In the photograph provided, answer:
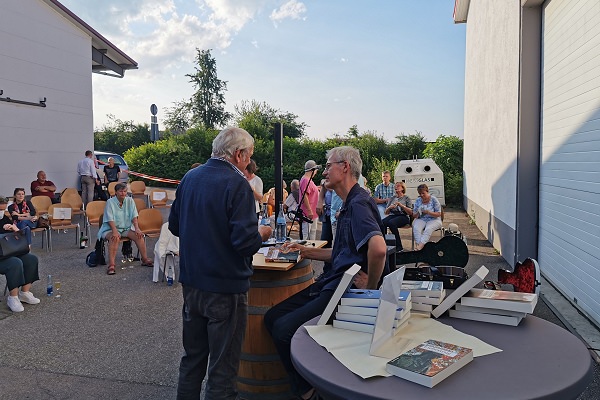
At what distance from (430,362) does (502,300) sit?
70cm

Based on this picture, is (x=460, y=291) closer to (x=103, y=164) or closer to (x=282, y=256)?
(x=282, y=256)

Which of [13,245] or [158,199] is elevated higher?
[158,199]

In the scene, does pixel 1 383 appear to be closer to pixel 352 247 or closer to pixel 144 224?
pixel 352 247

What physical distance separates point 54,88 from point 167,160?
32.6 feet

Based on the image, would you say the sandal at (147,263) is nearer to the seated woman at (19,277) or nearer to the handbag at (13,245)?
the seated woman at (19,277)

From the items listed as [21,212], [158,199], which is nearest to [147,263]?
[21,212]

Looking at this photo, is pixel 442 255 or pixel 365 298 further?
pixel 442 255

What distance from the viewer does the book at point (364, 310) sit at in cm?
216

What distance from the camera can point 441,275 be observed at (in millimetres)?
2744

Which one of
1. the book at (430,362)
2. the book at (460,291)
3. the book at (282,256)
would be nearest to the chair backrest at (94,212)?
the book at (282,256)

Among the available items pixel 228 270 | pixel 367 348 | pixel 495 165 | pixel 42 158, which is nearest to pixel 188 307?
pixel 228 270

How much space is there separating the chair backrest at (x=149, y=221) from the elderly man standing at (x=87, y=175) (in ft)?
24.3

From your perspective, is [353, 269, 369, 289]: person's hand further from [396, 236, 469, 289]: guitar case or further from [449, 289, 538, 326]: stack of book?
[396, 236, 469, 289]: guitar case

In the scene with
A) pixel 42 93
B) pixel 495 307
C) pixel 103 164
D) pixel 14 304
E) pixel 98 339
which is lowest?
pixel 98 339
